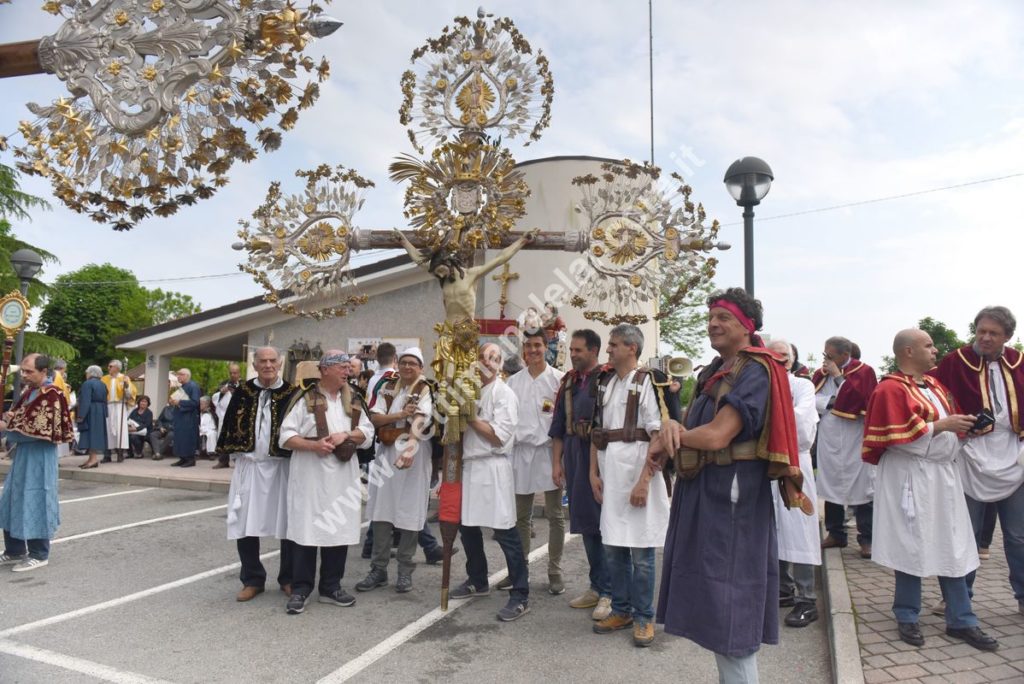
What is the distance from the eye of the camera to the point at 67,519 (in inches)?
331

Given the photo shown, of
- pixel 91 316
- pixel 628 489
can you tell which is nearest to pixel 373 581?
pixel 628 489

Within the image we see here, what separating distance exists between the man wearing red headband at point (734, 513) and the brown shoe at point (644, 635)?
58.3 inches

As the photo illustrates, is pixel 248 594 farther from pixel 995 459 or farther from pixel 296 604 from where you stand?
pixel 995 459

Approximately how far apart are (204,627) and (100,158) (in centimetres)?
380

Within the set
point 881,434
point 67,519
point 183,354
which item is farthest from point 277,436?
point 183,354

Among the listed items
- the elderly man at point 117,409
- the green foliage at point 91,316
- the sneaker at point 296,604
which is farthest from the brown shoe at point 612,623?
the green foliage at point 91,316

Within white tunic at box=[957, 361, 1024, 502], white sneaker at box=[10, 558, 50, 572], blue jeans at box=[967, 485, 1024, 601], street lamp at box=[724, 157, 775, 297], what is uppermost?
street lamp at box=[724, 157, 775, 297]

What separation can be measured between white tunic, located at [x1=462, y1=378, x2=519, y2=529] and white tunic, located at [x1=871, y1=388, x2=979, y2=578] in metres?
2.61

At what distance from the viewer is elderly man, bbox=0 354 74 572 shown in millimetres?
6047

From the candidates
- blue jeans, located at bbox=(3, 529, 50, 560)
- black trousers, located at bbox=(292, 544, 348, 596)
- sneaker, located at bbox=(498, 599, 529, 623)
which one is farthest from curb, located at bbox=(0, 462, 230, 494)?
sneaker, located at bbox=(498, 599, 529, 623)

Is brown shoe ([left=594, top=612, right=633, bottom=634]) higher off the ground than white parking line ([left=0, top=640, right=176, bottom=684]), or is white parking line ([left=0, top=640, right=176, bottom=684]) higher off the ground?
white parking line ([left=0, top=640, right=176, bottom=684])

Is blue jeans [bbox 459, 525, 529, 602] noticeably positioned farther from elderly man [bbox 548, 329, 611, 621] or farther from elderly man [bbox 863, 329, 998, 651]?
elderly man [bbox 863, 329, 998, 651]

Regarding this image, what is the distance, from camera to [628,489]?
457 cm

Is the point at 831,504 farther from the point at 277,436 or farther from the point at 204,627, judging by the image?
the point at 204,627
